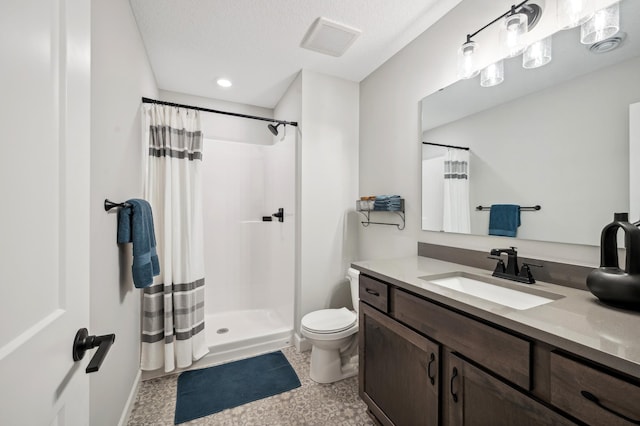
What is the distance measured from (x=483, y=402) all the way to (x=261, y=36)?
2.41 meters

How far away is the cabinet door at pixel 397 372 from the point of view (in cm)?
112

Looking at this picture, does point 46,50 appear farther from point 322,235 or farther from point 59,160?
point 322,235

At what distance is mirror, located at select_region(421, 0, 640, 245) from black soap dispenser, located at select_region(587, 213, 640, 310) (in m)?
0.18

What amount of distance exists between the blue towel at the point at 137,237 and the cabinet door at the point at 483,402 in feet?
4.99

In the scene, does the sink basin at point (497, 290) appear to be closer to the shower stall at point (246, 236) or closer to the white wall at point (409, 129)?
the white wall at point (409, 129)

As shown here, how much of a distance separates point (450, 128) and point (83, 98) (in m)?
1.81

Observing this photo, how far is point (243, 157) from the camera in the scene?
3146mm

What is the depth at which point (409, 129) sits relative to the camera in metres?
2.01

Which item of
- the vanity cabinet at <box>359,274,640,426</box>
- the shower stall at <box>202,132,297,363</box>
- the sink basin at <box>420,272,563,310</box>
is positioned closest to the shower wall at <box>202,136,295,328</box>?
the shower stall at <box>202,132,297,363</box>

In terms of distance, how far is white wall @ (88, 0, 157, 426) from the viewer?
111 centimetres

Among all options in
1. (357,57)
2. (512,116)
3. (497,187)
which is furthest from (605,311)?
(357,57)

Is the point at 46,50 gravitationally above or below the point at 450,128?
below

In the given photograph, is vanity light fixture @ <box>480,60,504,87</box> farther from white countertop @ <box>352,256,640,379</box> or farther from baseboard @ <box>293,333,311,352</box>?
baseboard @ <box>293,333,311,352</box>

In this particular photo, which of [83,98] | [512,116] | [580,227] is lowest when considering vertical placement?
[580,227]
